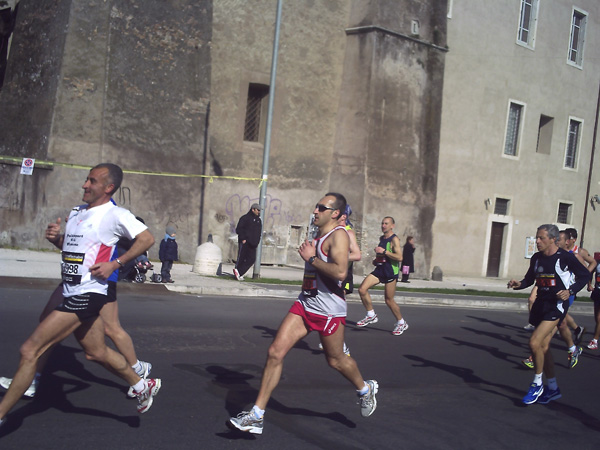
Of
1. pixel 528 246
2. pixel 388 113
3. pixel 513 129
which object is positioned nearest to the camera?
pixel 388 113

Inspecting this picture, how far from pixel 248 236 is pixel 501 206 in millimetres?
18145

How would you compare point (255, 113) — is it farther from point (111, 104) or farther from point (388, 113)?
point (111, 104)

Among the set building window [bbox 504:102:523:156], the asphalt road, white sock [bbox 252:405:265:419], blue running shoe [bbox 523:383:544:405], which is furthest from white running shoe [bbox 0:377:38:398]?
building window [bbox 504:102:523:156]

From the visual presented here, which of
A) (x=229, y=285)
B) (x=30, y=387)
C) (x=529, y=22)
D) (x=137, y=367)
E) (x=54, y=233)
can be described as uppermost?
(x=529, y=22)

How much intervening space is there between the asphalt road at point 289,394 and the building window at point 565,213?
83.4 ft

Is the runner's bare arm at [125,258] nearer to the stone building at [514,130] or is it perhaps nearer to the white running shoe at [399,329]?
the white running shoe at [399,329]

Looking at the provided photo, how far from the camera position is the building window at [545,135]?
35000 mm

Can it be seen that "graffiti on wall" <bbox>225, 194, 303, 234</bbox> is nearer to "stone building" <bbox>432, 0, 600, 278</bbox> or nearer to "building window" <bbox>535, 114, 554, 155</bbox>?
"stone building" <bbox>432, 0, 600, 278</bbox>

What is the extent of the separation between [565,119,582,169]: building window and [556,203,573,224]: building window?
189 cm

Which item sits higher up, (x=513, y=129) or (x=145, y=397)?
(x=513, y=129)

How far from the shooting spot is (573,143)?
36.6 m

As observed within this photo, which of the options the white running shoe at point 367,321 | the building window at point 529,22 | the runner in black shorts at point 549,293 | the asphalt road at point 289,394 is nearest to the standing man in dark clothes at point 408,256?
the building window at point 529,22

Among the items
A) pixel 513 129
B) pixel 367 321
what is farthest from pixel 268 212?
pixel 367 321

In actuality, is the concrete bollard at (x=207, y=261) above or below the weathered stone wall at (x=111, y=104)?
below
